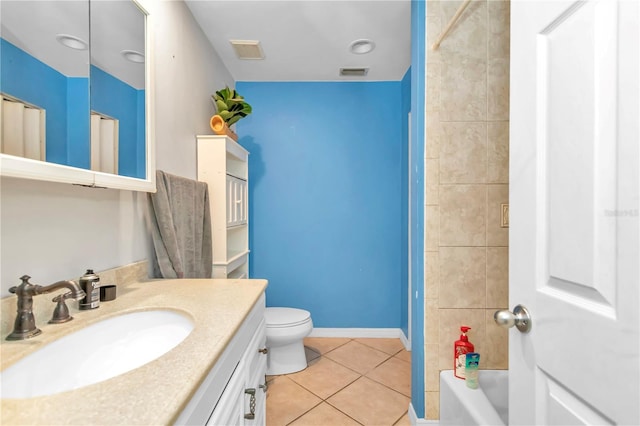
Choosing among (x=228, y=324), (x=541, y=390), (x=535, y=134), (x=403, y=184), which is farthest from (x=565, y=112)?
(x=403, y=184)

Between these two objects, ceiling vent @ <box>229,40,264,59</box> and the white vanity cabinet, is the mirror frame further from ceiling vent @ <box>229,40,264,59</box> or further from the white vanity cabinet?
ceiling vent @ <box>229,40,264,59</box>

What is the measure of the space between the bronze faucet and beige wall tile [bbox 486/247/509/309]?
174 cm

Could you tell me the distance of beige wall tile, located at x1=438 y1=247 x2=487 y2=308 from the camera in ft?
5.62

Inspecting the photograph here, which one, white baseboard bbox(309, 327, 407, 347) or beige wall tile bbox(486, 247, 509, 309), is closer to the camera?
beige wall tile bbox(486, 247, 509, 309)

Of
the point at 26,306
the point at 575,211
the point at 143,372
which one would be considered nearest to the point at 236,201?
the point at 26,306

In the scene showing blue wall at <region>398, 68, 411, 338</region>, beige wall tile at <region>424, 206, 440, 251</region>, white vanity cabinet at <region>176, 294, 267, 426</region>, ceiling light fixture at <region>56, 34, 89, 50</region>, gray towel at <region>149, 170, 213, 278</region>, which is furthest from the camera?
blue wall at <region>398, 68, 411, 338</region>

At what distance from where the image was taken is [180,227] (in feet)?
5.36

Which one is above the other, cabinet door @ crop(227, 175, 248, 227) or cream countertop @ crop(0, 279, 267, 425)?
cabinet door @ crop(227, 175, 248, 227)

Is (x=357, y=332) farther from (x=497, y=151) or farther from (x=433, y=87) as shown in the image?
(x=433, y=87)

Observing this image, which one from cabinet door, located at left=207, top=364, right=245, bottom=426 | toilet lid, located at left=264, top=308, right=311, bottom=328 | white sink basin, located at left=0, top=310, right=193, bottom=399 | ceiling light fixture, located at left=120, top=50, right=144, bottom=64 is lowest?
toilet lid, located at left=264, top=308, right=311, bottom=328

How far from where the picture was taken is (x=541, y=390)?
76cm

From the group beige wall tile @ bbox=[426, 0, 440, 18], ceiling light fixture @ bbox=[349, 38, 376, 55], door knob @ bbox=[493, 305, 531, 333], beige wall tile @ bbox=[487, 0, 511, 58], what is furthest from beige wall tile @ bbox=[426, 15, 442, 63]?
door knob @ bbox=[493, 305, 531, 333]

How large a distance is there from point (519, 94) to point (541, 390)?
72 cm

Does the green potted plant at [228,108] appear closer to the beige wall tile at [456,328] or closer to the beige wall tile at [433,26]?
the beige wall tile at [433,26]
